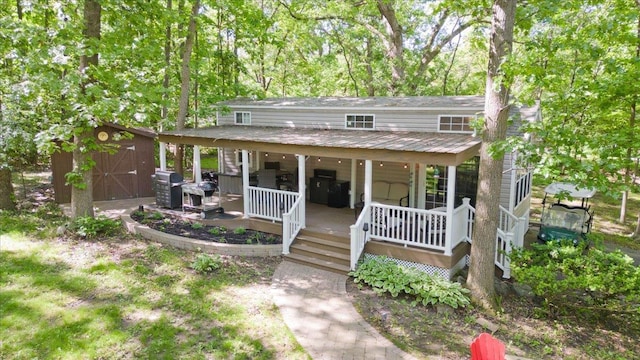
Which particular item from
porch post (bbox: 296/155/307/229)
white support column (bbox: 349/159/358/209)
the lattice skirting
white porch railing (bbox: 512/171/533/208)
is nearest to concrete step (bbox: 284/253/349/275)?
the lattice skirting

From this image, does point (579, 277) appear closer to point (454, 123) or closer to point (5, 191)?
point (454, 123)

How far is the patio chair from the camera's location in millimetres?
12719

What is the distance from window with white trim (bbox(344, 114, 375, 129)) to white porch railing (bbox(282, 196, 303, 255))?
11.6 ft

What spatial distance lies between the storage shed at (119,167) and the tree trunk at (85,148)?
3.34 metres

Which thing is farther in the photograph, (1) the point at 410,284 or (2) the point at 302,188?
(2) the point at 302,188

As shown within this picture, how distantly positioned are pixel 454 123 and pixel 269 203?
17.6 feet

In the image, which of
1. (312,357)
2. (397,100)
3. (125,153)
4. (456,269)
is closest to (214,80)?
(125,153)

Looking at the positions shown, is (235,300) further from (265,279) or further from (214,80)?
(214,80)

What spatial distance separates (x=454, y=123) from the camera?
415 inches

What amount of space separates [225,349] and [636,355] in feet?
21.4

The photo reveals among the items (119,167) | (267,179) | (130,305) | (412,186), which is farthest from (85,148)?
(412,186)

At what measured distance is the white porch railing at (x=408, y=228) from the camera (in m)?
8.34

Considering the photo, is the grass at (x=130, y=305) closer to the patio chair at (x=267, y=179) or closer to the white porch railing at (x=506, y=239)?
the patio chair at (x=267, y=179)

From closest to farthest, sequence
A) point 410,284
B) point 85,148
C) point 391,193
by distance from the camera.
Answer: point 410,284
point 85,148
point 391,193
